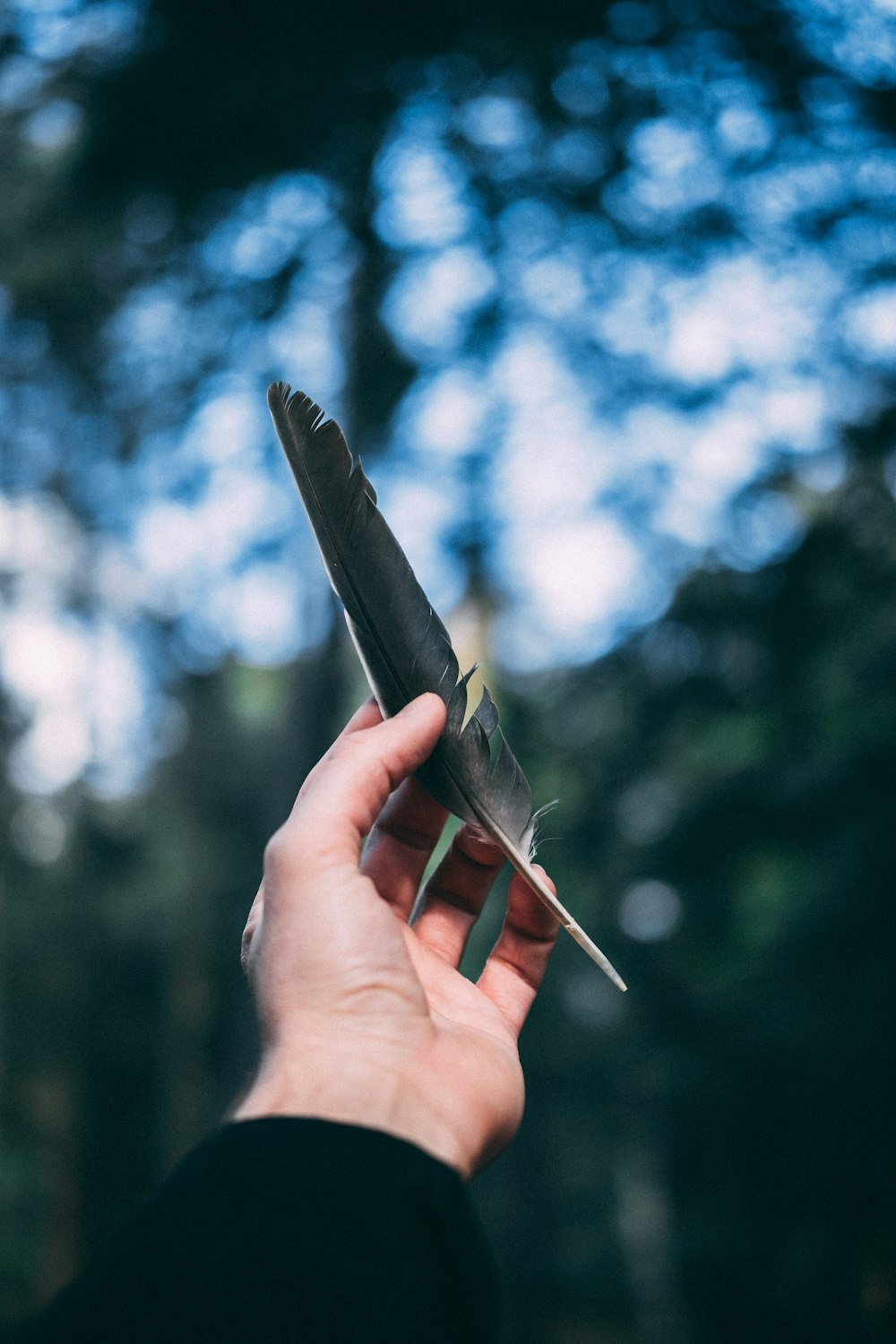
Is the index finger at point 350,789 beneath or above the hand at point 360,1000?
above

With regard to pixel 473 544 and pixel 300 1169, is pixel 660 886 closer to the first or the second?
pixel 473 544

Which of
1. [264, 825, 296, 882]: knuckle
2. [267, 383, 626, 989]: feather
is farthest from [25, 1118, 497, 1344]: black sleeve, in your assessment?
[267, 383, 626, 989]: feather

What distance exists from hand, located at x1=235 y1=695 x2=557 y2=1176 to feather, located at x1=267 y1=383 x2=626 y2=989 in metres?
0.12

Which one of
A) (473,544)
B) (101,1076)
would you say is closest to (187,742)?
(101,1076)

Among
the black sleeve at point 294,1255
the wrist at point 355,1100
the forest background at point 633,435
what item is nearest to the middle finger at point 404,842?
the wrist at point 355,1100

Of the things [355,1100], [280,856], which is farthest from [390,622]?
[355,1100]

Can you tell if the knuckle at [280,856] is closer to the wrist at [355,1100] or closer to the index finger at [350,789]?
the index finger at [350,789]

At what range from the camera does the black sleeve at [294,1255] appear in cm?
99

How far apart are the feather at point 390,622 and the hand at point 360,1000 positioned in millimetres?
117

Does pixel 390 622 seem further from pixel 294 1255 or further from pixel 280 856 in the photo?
pixel 294 1255

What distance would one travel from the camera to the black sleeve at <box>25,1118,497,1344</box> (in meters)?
0.99

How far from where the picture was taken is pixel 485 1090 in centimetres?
147

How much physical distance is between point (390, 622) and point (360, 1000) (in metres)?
0.71

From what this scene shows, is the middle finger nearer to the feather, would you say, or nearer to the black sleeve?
the feather
